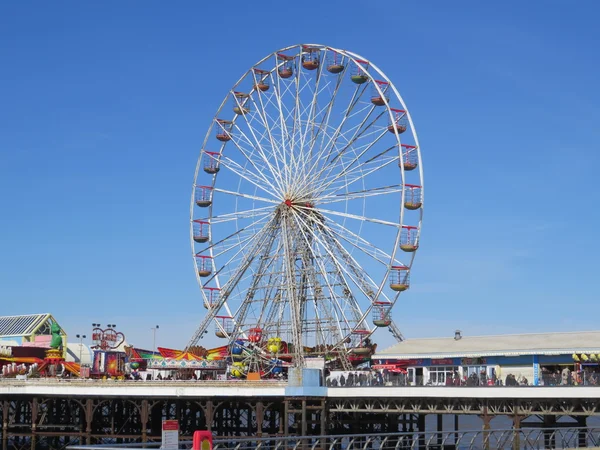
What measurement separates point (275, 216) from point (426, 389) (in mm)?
21308

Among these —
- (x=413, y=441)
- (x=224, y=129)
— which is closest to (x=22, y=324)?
(x=224, y=129)

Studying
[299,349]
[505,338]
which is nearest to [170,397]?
[299,349]

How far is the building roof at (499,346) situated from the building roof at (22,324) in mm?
51160

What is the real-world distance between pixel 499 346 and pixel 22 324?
2600 inches

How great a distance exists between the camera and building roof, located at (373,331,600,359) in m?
60.2

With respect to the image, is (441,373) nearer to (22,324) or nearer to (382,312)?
(382,312)

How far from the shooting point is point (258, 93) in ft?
256

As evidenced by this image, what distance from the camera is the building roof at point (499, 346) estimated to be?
198 feet

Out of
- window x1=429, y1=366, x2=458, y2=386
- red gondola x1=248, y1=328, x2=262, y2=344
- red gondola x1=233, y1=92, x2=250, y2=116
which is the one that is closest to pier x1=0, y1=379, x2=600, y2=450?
window x1=429, y1=366, x2=458, y2=386

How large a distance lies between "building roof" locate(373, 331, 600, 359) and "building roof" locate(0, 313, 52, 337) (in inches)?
2014

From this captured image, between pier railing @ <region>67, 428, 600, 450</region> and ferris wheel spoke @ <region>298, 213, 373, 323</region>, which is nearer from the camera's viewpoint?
pier railing @ <region>67, 428, 600, 450</region>

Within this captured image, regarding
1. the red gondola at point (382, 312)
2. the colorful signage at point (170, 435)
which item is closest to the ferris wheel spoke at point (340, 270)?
the red gondola at point (382, 312)

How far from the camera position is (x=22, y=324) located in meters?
112

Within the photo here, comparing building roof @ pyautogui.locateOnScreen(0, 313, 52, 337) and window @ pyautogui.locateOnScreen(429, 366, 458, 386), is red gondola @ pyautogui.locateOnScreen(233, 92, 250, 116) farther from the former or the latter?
building roof @ pyautogui.locateOnScreen(0, 313, 52, 337)
